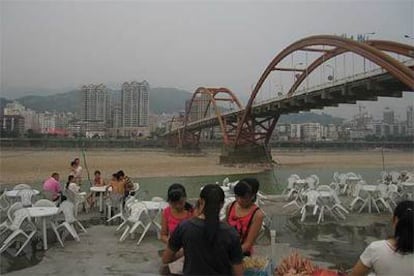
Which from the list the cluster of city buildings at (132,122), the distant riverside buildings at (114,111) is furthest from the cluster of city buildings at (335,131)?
the distant riverside buildings at (114,111)

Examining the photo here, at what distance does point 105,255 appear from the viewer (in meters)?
5.80

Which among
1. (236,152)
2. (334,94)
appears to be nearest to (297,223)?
(334,94)

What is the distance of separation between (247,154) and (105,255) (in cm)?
4525

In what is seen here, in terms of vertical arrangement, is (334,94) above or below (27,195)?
above

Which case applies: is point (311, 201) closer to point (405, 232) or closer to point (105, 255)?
point (105, 255)

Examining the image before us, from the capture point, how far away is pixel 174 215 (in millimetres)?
3684

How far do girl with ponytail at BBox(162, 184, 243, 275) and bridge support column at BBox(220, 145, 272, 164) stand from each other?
47432mm

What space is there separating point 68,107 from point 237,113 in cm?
2272

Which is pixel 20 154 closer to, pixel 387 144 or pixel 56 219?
pixel 387 144

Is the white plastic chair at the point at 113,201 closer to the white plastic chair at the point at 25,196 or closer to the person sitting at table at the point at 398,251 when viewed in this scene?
the white plastic chair at the point at 25,196

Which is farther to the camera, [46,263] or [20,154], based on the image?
[20,154]

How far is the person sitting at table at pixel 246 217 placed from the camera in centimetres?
320

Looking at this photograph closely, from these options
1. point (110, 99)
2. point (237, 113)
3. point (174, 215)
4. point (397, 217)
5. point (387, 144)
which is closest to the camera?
point (397, 217)

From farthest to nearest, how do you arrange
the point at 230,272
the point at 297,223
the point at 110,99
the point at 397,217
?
the point at 110,99 < the point at 297,223 < the point at 230,272 < the point at 397,217
